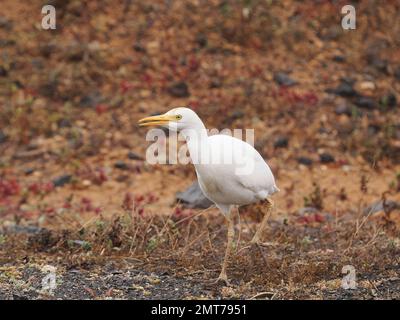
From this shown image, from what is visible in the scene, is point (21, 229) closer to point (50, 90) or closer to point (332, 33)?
point (50, 90)

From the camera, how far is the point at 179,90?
455 inches

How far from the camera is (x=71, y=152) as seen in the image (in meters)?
10.7

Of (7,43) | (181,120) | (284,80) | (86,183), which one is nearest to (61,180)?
(86,183)

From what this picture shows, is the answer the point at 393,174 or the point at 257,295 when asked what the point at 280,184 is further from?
the point at 257,295

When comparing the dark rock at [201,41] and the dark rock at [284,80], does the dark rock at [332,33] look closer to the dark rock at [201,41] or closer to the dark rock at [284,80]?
the dark rock at [284,80]

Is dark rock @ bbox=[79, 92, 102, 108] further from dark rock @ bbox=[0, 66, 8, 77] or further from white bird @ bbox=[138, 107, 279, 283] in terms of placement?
white bird @ bbox=[138, 107, 279, 283]

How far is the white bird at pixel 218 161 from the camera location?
6.07 m

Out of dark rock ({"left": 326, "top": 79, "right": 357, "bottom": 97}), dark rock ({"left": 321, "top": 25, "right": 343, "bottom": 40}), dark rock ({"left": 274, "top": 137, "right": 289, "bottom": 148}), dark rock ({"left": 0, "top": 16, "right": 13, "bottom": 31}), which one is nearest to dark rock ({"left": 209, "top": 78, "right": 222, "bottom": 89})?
dark rock ({"left": 274, "top": 137, "right": 289, "bottom": 148})

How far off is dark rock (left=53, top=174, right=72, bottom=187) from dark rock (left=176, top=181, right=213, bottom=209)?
1.58 metres

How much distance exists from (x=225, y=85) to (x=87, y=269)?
18.0ft

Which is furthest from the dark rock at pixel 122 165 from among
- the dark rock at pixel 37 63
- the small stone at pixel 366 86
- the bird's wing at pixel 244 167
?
the bird's wing at pixel 244 167

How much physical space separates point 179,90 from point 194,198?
2828 millimetres
